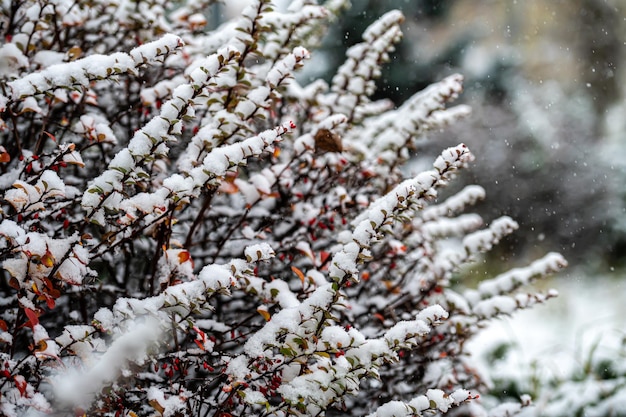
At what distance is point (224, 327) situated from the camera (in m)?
1.86

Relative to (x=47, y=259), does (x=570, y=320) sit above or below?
above

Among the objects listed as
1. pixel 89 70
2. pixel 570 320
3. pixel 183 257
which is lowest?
pixel 183 257

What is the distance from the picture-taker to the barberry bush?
4.67 feet

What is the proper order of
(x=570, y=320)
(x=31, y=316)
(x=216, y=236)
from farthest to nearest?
1. (x=570, y=320)
2. (x=216, y=236)
3. (x=31, y=316)

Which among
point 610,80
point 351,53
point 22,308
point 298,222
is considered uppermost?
point 610,80

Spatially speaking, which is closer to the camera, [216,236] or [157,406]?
[157,406]

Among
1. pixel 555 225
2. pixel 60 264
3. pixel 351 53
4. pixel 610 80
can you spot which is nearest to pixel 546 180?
pixel 555 225

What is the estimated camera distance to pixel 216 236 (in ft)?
7.27

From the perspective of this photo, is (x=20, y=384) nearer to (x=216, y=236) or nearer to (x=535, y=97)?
(x=216, y=236)

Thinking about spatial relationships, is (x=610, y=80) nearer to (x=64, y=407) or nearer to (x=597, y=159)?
(x=597, y=159)

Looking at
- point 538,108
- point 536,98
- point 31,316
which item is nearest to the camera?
point 31,316

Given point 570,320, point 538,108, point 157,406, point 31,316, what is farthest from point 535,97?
point 31,316

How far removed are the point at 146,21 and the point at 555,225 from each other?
8129mm

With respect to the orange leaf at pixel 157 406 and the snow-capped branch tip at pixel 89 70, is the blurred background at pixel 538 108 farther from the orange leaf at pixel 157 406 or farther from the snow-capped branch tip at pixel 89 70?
the orange leaf at pixel 157 406
